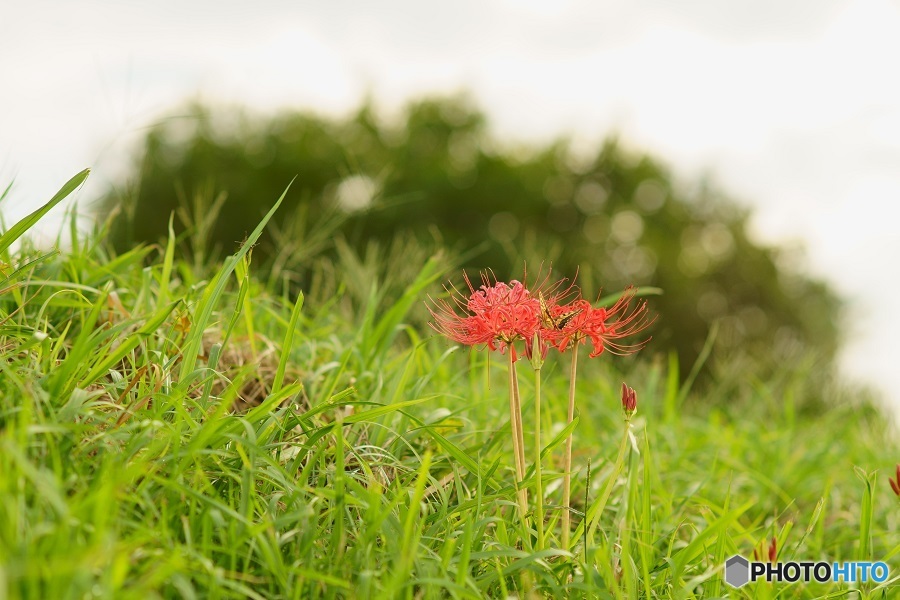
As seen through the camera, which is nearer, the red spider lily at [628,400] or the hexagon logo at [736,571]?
the red spider lily at [628,400]

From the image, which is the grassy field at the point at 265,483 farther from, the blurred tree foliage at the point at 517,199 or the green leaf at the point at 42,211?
the blurred tree foliage at the point at 517,199

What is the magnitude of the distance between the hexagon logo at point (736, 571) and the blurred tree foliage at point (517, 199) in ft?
54.0

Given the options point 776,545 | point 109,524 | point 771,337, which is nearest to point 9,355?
point 109,524

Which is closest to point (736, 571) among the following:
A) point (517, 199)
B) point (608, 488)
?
point (608, 488)

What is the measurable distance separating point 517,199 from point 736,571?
1891cm

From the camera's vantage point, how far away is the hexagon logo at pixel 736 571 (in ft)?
7.88

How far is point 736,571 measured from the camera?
7.97ft

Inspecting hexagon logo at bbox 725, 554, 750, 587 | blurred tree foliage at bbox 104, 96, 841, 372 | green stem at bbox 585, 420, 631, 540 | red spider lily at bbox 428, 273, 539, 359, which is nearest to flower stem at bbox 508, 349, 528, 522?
red spider lily at bbox 428, 273, 539, 359

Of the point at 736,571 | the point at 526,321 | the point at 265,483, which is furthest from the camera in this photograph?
the point at 736,571

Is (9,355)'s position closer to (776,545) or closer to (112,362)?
(112,362)

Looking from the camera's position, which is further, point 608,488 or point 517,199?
point 517,199

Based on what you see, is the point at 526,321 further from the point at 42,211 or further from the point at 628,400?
the point at 42,211

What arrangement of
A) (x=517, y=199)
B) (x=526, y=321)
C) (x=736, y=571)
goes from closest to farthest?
(x=526, y=321) < (x=736, y=571) < (x=517, y=199)

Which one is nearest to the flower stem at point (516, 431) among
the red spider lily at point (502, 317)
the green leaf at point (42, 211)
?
the red spider lily at point (502, 317)
